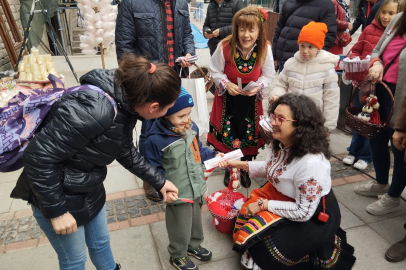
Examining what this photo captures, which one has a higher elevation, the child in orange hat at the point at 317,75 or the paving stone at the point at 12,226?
the child in orange hat at the point at 317,75

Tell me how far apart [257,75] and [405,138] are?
154 centimetres

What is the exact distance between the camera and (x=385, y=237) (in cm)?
294

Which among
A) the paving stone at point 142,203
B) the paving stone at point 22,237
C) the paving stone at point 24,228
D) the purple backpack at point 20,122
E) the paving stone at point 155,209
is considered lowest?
the paving stone at point 142,203

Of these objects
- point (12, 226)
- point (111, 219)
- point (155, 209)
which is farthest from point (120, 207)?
point (12, 226)

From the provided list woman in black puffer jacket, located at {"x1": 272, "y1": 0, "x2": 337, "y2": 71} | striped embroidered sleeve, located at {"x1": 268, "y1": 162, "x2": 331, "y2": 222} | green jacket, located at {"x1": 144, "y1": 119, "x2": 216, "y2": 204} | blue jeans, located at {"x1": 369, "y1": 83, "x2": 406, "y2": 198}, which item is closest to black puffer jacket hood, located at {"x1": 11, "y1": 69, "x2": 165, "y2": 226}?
green jacket, located at {"x1": 144, "y1": 119, "x2": 216, "y2": 204}

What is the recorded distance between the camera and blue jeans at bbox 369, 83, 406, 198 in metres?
3.04

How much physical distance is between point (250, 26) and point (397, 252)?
2.48 meters

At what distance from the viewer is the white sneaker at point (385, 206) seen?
320cm

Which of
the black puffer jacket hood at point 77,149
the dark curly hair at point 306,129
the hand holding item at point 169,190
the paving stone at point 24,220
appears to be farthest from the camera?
the paving stone at point 24,220

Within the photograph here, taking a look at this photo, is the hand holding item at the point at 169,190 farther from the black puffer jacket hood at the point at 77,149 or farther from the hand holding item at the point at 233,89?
the hand holding item at the point at 233,89

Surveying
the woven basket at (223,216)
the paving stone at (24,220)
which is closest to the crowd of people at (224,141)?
the woven basket at (223,216)

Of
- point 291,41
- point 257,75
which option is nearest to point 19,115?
point 257,75

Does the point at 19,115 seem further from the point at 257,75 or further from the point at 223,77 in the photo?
the point at 257,75

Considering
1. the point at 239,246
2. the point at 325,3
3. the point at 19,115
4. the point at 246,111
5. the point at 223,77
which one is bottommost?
the point at 239,246
